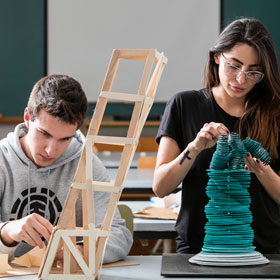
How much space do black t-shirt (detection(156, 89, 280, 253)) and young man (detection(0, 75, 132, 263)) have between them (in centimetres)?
24

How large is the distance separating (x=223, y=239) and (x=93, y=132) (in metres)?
0.47

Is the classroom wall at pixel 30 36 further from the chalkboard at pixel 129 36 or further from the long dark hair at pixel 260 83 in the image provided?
the long dark hair at pixel 260 83

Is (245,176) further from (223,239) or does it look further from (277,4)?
(277,4)

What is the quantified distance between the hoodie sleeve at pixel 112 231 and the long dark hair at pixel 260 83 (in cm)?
50

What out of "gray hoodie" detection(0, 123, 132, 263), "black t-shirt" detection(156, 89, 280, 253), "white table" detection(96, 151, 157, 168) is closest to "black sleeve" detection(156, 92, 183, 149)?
"black t-shirt" detection(156, 89, 280, 253)

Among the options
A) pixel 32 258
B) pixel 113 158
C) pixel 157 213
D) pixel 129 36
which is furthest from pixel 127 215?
pixel 129 36

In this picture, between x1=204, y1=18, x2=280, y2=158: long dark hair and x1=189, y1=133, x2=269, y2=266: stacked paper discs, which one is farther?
x1=204, y1=18, x2=280, y2=158: long dark hair

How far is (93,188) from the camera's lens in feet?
4.78

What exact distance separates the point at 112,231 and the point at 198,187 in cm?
35

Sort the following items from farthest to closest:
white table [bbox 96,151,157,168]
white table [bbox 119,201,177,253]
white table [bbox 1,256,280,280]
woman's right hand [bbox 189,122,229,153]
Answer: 1. white table [bbox 96,151,157,168]
2. white table [bbox 119,201,177,253]
3. woman's right hand [bbox 189,122,229,153]
4. white table [bbox 1,256,280,280]

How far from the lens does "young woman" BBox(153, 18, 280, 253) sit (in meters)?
1.88

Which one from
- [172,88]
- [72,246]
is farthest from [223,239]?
[172,88]

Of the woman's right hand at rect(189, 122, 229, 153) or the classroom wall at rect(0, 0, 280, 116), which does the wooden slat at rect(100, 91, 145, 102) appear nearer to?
the woman's right hand at rect(189, 122, 229, 153)

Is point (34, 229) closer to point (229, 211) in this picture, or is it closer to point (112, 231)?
point (112, 231)
